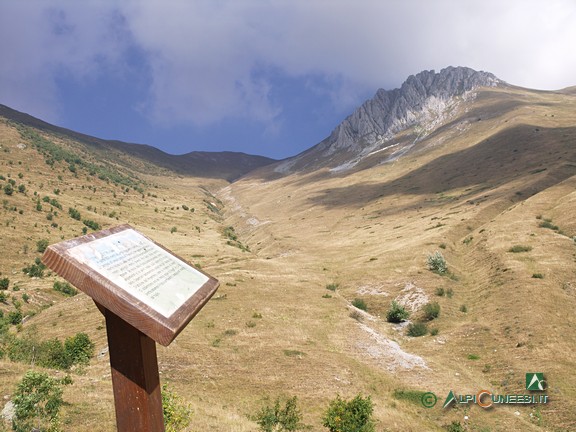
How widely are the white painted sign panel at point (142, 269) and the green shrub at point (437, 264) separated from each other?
40.9 meters

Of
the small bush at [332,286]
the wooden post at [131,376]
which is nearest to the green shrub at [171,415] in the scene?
the wooden post at [131,376]

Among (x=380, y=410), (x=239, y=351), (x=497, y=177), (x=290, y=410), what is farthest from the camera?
(x=497, y=177)

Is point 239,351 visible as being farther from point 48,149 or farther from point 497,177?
point 48,149

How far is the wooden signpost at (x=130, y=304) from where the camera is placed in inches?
192

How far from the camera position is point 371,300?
4038cm

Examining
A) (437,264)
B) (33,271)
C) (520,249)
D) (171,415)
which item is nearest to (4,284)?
(33,271)

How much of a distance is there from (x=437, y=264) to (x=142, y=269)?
42.7 meters

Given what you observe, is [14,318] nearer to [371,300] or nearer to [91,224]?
[371,300]

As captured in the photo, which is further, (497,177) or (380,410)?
(497,177)

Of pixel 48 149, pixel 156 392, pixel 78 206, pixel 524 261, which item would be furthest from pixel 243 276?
pixel 48 149

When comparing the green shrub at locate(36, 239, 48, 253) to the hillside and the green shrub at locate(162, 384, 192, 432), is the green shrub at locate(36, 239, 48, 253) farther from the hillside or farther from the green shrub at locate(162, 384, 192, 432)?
the green shrub at locate(162, 384, 192, 432)

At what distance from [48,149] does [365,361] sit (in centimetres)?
13444

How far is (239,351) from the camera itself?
976 inches

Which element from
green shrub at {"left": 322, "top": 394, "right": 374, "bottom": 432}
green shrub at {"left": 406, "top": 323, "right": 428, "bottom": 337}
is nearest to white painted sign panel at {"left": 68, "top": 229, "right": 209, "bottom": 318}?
green shrub at {"left": 322, "top": 394, "right": 374, "bottom": 432}
